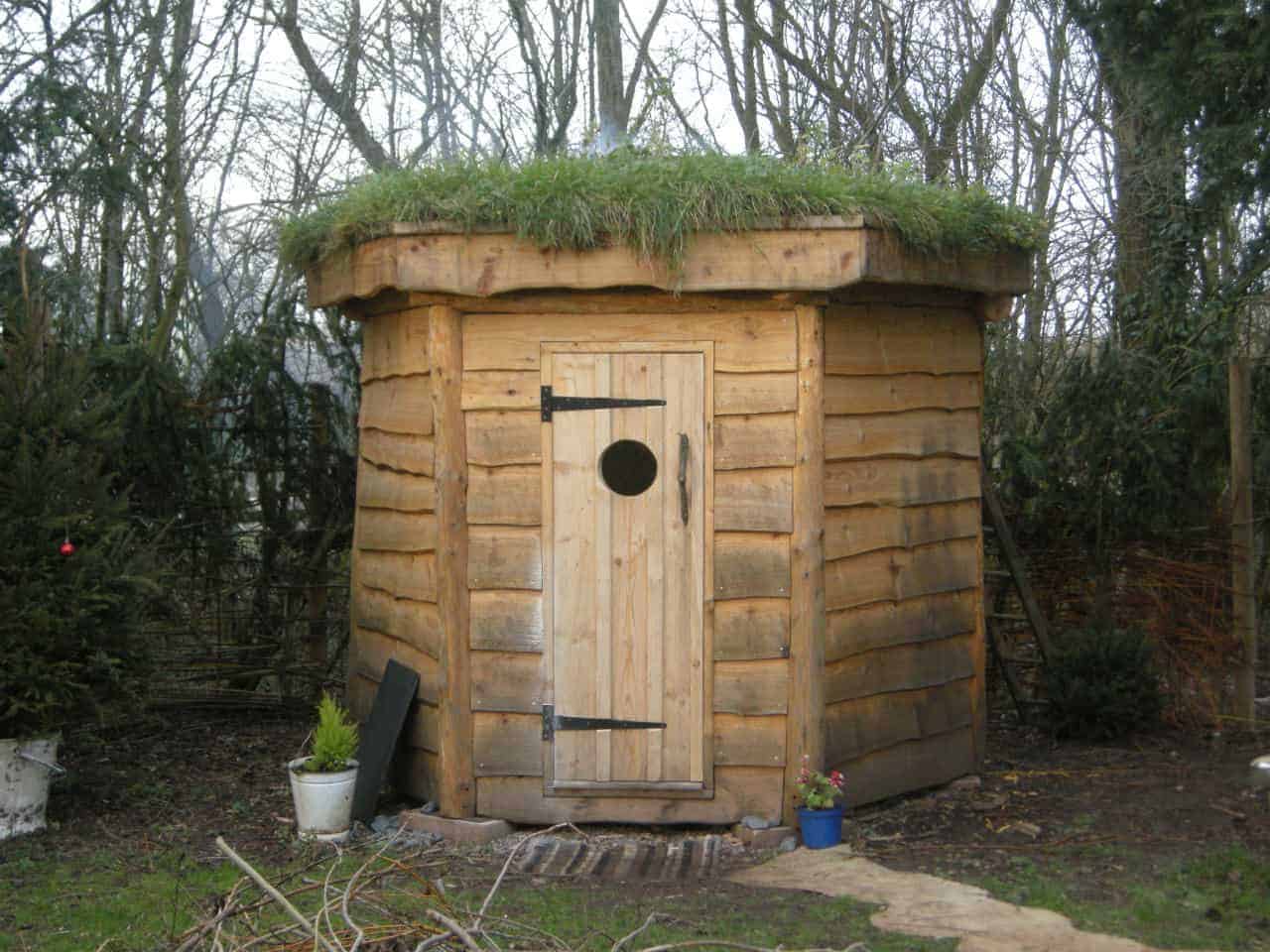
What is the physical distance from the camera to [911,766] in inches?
275

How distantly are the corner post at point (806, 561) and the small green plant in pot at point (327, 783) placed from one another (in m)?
2.05

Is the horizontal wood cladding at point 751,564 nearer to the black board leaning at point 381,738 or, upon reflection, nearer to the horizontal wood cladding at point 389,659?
the horizontal wood cladding at point 389,659

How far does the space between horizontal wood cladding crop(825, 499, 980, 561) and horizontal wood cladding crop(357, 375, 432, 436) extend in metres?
2.01

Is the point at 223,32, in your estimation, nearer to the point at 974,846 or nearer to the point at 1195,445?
the point at 1195,445

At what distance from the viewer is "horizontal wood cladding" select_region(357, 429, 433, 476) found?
6660 mm

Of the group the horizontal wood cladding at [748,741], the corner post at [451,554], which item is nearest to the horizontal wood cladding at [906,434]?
the horizontal wood cladding at [748,741]

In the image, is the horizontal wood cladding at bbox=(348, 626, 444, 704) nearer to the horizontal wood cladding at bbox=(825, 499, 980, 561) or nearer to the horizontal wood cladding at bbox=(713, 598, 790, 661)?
the horizontal wood cladding at bbox=(713, 598, 790, 661)

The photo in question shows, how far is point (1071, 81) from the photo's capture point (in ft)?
41.4

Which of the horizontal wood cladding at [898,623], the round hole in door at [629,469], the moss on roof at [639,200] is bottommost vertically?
the horizontal wood cladding at [898,623]

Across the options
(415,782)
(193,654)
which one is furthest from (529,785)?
(193,654)

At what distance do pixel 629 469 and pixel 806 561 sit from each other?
966 mm

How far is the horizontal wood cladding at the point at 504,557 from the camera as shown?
21.1 ft

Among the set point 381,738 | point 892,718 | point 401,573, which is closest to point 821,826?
point 892,718

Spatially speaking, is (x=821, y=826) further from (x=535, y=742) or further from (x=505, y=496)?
(x=505, y=496)
